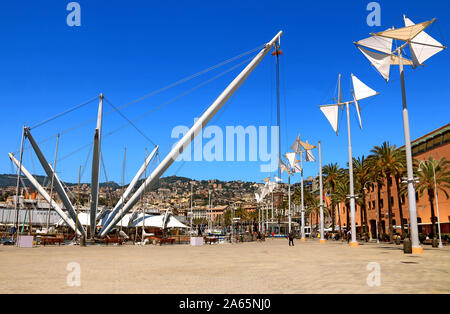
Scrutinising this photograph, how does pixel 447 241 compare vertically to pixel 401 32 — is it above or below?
below

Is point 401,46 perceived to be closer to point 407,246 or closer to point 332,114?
point 407,246

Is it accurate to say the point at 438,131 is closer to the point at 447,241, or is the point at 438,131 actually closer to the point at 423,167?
the point at 423,167

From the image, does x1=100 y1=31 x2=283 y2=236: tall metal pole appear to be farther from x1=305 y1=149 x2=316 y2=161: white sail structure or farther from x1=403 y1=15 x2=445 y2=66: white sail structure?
x1=305 y1=149 x2=316 y2=161: white sail structure

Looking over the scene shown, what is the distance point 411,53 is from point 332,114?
1888 centimetres

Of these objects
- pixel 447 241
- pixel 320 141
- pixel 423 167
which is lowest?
pixel 447 241

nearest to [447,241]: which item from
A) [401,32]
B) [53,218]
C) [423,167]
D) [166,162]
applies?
[423,167]

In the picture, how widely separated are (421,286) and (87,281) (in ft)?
32.3

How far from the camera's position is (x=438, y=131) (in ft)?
183

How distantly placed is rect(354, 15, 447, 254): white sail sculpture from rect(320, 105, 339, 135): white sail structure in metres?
15.3

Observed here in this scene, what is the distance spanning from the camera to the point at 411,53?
91.4 ft

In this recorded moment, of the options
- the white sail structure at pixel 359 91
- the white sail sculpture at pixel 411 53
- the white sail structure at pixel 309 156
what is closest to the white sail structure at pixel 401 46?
the white sail sculpture at pixel 411 53

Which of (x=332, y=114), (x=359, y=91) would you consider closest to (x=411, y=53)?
(x=359, y=91)

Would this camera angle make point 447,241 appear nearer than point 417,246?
No
